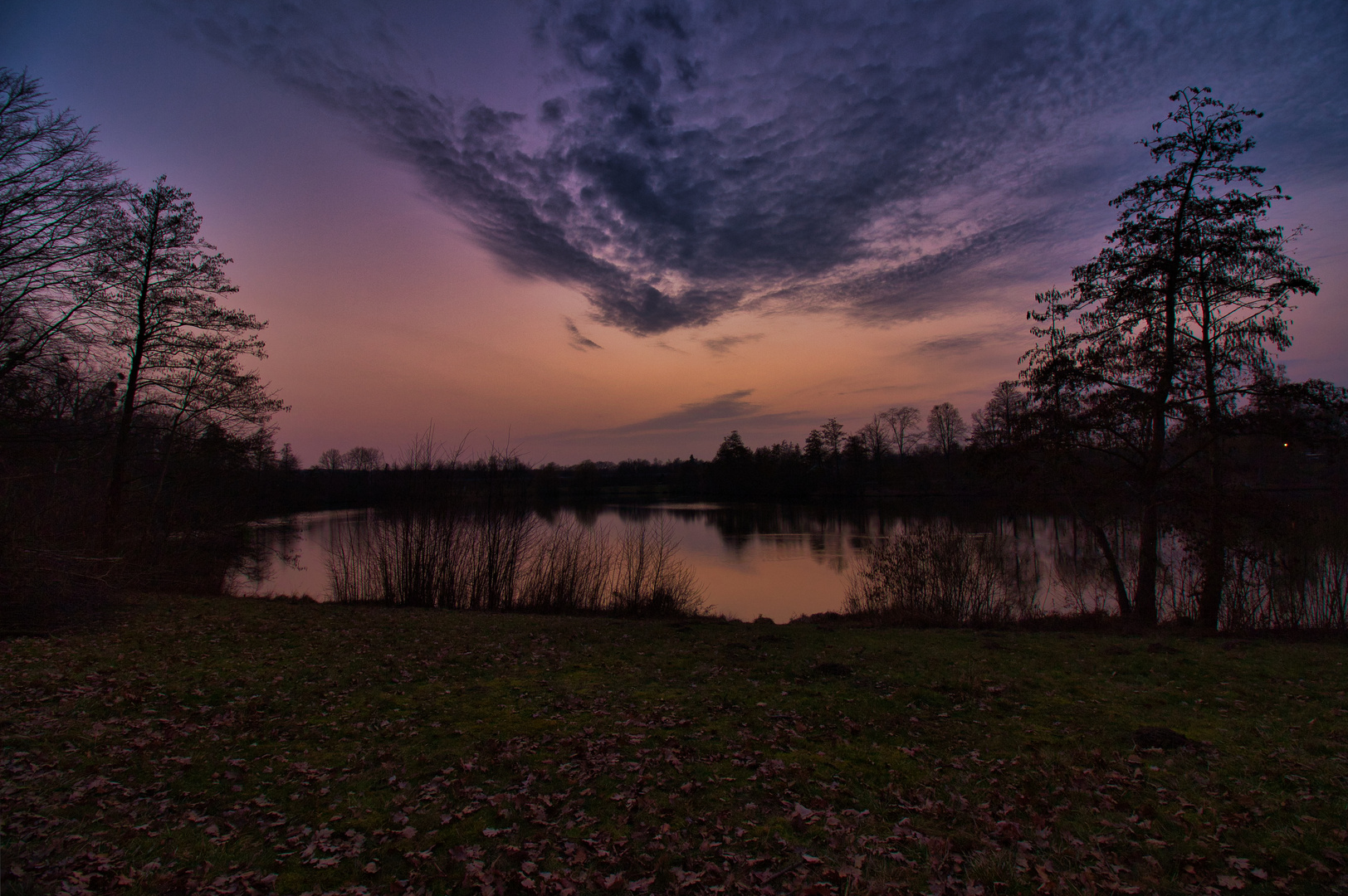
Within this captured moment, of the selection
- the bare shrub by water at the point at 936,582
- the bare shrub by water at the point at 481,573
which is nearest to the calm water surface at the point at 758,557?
the bare shrub by water at the point at 936,582

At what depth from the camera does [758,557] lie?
32.3 metres

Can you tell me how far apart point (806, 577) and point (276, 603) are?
1968cm

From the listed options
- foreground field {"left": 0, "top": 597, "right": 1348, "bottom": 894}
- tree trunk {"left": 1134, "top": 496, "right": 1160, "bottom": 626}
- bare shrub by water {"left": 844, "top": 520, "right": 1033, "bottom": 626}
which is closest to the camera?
foreground field {"left": 0, "top": 597, "right": 1348, "bottom": 894}

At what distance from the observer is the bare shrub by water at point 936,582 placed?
641 inches

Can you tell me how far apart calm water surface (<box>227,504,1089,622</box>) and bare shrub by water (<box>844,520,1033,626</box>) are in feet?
9.69

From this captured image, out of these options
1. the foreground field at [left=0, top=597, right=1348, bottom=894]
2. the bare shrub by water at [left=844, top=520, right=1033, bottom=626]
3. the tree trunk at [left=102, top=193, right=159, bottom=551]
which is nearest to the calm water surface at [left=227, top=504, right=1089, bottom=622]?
the bare shrub by water at [left=844, top=520, right=1033, bottom=626]

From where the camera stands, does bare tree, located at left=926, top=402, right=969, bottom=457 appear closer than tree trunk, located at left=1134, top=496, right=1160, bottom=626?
No

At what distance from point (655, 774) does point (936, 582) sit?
46.5ft

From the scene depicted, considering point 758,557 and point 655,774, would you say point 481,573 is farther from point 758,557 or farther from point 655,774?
point 758,557

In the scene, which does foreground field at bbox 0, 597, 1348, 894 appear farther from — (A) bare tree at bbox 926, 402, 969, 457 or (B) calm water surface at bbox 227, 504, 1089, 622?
(A) bare tree at bbox 926, 402, 969, 457

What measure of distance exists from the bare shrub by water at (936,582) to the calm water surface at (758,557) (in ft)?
9.69

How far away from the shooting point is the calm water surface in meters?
22.2

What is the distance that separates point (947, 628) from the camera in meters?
13.4

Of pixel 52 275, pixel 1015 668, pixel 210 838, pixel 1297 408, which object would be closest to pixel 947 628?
pixel 1015 668
